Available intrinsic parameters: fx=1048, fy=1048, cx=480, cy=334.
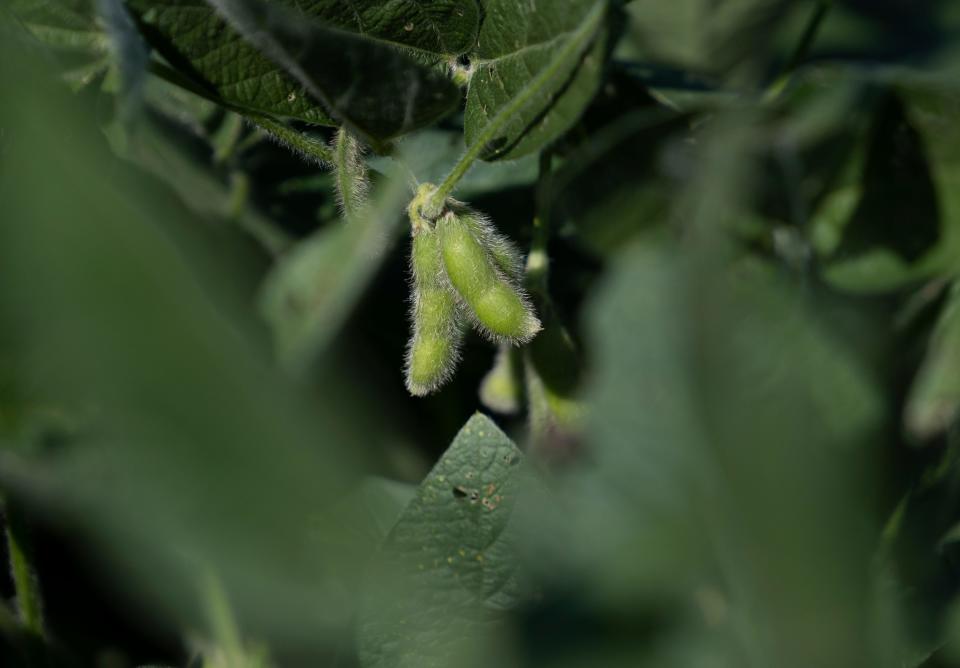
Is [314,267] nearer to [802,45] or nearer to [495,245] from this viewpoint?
[495,245]

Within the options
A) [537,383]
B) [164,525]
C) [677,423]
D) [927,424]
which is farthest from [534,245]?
[164,525]

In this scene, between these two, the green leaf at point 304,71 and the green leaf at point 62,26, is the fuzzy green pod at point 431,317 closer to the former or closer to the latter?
the green leaf at point 304,71

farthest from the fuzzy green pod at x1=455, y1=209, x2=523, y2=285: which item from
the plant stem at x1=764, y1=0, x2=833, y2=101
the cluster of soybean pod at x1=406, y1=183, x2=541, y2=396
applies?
the plant stem at x1=764, y1=0, x2=833, y2=101

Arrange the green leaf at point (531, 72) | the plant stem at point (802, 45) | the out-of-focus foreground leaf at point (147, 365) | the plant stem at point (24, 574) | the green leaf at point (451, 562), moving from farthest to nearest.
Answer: the plant stem at point (802, 45)
the plant stem at point (24, 574)
the green leaf at point (531, 72)
the green leaf at point (451, 562)
the out-of-focus foreground leaf at point (147, 365)

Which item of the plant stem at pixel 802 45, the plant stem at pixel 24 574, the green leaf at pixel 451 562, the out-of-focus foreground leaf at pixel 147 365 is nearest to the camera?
the out-of-focus foreground leaf at pixel 147 365

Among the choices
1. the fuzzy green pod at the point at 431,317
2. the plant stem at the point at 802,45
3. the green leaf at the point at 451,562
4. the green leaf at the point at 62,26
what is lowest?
the green leaf at the point at 451,562

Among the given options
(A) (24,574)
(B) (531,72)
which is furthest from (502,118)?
(A) (24,574)

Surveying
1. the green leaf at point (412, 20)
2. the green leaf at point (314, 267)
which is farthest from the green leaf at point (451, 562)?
the green leaf at point (412, 20)
